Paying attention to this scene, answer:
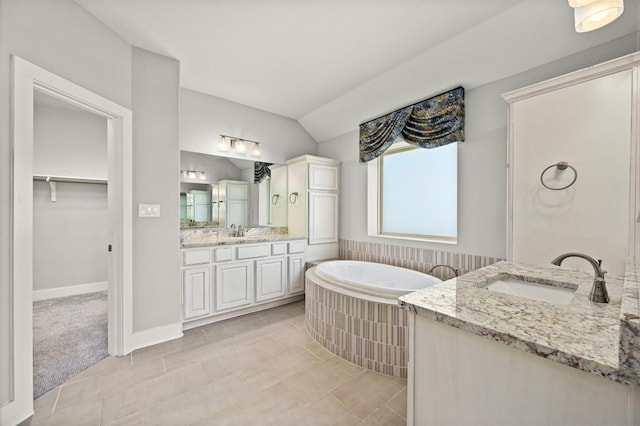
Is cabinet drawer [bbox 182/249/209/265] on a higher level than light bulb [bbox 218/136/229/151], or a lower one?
lower

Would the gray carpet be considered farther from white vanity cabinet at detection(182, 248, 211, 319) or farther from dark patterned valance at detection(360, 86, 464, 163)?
dark patterned valance at detection(360, 86, 464, 163)

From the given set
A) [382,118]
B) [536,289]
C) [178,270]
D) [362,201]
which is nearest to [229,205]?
[178,270]

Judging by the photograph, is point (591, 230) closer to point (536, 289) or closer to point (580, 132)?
point (580, 132)

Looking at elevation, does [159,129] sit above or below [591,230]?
above

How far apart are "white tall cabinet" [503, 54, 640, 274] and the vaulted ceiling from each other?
573 mm

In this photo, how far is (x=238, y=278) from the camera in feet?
9.45

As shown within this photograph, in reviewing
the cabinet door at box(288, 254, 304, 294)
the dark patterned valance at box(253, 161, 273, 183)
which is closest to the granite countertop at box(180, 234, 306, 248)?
the cabinet door at box(288, 254, 304, 294)

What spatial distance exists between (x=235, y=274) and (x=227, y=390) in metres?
1.30

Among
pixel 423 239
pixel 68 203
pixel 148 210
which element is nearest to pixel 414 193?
pixel 423 239

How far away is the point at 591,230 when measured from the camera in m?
1.50

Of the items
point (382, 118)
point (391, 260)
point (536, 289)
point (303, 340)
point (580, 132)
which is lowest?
point (303, 340)

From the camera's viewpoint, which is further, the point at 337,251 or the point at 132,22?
the point at 337,251

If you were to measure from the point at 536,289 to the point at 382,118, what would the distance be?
8.28 ft

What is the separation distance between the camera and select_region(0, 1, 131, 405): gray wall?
1377mm
